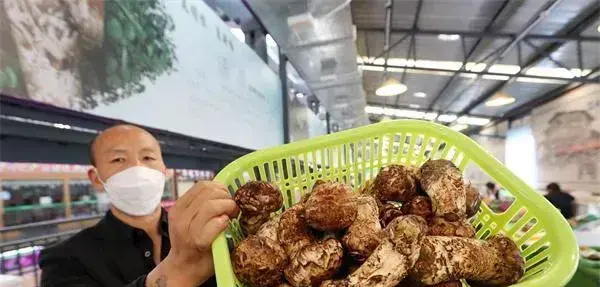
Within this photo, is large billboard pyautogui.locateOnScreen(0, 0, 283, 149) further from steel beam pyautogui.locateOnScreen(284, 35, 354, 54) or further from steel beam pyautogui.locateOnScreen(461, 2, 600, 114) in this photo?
steel beam pyautogui.locateOnScreen(461, 2, 600, 114)

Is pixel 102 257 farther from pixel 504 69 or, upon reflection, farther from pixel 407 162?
pixel 504 69

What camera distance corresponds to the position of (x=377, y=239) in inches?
28.5

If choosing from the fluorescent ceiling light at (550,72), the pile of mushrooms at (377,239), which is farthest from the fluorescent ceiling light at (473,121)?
the pile of mushrooms at (377,239)

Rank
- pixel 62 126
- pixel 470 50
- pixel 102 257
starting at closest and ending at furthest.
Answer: pixel 102 257 < pixel 62 126 < pixel 470 50

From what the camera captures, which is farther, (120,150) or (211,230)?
(120,150)

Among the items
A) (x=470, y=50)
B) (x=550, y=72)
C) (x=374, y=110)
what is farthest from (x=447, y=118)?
(x=470, y=50)

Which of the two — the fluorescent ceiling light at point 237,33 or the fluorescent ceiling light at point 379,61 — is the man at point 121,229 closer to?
the fluorescent ceiling light at point 237,33

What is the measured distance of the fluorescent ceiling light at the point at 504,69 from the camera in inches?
323

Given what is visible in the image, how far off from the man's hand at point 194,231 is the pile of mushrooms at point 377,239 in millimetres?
63

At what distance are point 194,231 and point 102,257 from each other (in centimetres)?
77

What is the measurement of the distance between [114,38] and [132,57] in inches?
5.9

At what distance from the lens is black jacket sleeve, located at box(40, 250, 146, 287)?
1153mm

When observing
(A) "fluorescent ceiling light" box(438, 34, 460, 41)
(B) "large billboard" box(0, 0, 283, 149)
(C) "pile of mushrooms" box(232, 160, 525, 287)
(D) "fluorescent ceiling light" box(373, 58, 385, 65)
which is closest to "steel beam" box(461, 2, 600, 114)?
(A) "fluorescent ceiling light" box(438, 34, 460, 41)

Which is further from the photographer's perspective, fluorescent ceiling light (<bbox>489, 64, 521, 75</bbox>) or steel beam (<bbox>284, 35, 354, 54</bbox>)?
fluorescent ceiling light (<bbox>489, 64, 521, 75</bbox>)
